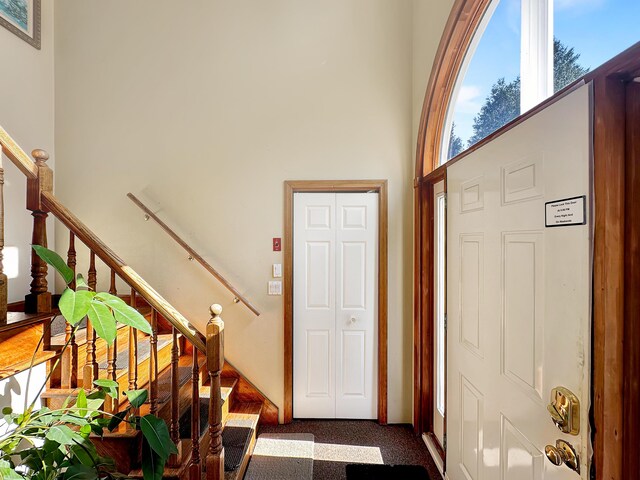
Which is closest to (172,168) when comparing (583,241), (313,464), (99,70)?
(99,70)

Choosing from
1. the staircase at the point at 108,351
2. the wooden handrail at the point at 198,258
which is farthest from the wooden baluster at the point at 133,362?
the wooden handrail at the point at 198,258

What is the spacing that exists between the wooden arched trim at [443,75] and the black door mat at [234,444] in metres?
2.33

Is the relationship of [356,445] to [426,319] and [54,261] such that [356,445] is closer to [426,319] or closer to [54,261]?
[426,319]

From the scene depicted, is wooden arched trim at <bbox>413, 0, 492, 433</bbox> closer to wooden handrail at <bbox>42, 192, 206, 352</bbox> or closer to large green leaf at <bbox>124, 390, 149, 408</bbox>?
wooden handrail at <bbox>42, 192, 206, 352</bbox>

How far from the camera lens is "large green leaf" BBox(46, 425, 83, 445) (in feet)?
3.51

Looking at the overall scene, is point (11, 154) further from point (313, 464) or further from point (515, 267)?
point (313, 464)

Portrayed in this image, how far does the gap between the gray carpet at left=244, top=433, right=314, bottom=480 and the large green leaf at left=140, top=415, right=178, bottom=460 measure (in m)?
1.08

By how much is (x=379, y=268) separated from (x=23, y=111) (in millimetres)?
3155

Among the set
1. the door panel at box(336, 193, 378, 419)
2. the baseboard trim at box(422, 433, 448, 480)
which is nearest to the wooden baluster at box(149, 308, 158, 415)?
the door panel at box(336, 193, 378, 419)

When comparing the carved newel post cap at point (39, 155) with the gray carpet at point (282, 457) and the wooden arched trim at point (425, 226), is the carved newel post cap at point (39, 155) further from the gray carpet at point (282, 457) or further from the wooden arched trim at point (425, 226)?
the wooden arched trim at point (425, 226)

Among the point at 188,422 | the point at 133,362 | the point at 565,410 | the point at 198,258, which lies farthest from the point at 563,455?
the point at 198,258

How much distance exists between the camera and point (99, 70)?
288 centimetres

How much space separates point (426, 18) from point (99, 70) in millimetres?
2757

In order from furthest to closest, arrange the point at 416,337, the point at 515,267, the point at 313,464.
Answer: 1. the point at 416,337
2. the point at 313,464
3. the point at 515,267
